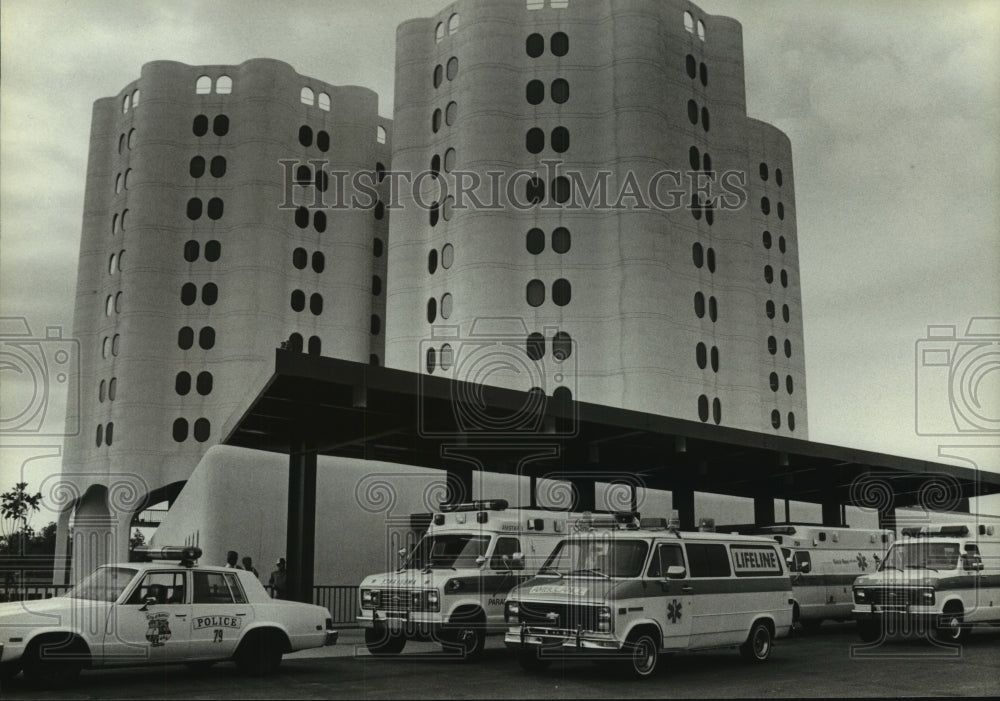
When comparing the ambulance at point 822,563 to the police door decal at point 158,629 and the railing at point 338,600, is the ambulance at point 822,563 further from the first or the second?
the police door decal at point 158,629

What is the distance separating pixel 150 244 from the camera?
5819cm

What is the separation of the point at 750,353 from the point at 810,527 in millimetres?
30333

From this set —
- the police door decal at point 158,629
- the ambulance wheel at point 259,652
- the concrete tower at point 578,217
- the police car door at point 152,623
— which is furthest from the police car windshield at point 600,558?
the concrete tower at point 578,217

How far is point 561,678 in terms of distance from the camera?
47.5 ft

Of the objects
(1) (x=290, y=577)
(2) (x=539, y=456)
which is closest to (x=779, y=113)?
(2) (x=539, y=456)

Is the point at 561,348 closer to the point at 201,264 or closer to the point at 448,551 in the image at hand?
the point at 201,264

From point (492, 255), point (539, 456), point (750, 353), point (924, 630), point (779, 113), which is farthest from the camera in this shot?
point (779, 113)

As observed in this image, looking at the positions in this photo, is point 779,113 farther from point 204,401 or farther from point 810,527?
point 810,527

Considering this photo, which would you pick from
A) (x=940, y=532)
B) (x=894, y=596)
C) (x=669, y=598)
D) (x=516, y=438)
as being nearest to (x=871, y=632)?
(x=894, y=596)

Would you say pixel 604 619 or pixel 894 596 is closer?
pixel 604 619

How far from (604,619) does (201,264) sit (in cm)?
4941

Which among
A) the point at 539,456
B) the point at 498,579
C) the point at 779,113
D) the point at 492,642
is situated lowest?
the point at 492,642

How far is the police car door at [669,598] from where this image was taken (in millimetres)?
14742

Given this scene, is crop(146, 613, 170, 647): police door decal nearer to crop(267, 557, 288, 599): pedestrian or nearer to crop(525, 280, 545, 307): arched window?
crop(267, 557, 288, 599): pedestrian
